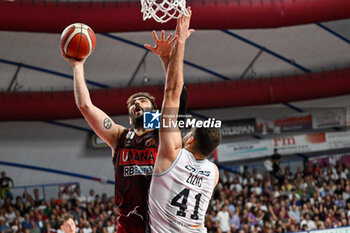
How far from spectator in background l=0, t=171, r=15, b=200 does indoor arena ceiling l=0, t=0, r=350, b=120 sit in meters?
3.49

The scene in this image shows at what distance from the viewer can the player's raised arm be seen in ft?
12.4

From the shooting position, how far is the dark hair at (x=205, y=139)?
397cm

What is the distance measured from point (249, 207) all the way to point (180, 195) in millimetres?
14060

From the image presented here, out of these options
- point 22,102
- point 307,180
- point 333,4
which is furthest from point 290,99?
point 22,102

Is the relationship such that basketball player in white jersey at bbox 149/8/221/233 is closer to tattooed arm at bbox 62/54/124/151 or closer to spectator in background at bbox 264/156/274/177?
tattooed arm at bbox 62/54/124/151

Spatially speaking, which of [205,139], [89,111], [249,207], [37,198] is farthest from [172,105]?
[37,198]

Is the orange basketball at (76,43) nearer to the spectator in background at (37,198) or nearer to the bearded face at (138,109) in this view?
the bearded face at (138,109)

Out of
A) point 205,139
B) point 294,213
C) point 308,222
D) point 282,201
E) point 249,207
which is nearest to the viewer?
point 205,139

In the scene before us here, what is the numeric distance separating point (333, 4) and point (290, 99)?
4.87 meters

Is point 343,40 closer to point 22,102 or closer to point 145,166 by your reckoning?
point 22,102

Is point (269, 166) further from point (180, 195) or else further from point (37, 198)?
point (180, 195)

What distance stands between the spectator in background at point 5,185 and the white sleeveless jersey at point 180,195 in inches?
649

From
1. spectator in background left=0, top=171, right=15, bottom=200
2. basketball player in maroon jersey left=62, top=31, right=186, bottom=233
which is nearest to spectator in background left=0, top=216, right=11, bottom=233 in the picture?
spectator in background left=0, top=171, right=15, bottom=200

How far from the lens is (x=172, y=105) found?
12.4 ft
